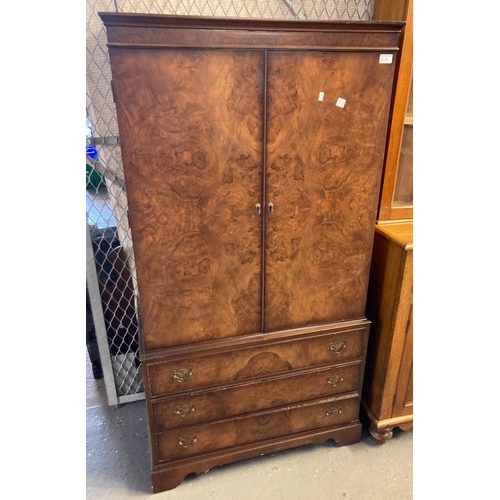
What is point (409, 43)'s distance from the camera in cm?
141

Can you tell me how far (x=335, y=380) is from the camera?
5.51ft

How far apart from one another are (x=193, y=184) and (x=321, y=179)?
0.47m

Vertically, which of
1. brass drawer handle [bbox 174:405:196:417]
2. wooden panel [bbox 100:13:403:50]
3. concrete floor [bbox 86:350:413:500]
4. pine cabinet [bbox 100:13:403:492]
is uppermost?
wooden panel [bbox 100:13:403:50]

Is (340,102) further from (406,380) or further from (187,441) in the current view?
(187,441)

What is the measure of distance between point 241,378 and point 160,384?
328 mm

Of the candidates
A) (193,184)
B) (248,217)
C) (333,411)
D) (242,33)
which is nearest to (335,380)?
(333,411)

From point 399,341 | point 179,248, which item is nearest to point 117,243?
point 179,248

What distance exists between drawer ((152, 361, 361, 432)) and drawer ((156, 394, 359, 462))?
0.03 m

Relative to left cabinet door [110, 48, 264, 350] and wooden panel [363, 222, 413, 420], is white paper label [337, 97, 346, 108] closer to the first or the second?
left cabinet door [110, 48, 264, 350]

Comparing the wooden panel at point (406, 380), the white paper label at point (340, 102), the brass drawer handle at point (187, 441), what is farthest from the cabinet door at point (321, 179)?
the brass drawer handle at point (187, 441)

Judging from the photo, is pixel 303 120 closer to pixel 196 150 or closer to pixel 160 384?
pixel 196 150

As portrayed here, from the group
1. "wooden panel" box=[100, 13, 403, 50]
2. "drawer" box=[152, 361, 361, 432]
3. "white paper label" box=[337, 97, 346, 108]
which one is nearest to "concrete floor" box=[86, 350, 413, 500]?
"drawer" box=[152, 361, 361, 432]

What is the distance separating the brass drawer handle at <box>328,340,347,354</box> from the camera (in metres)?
1.62

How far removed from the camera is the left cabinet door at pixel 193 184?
114 cm
